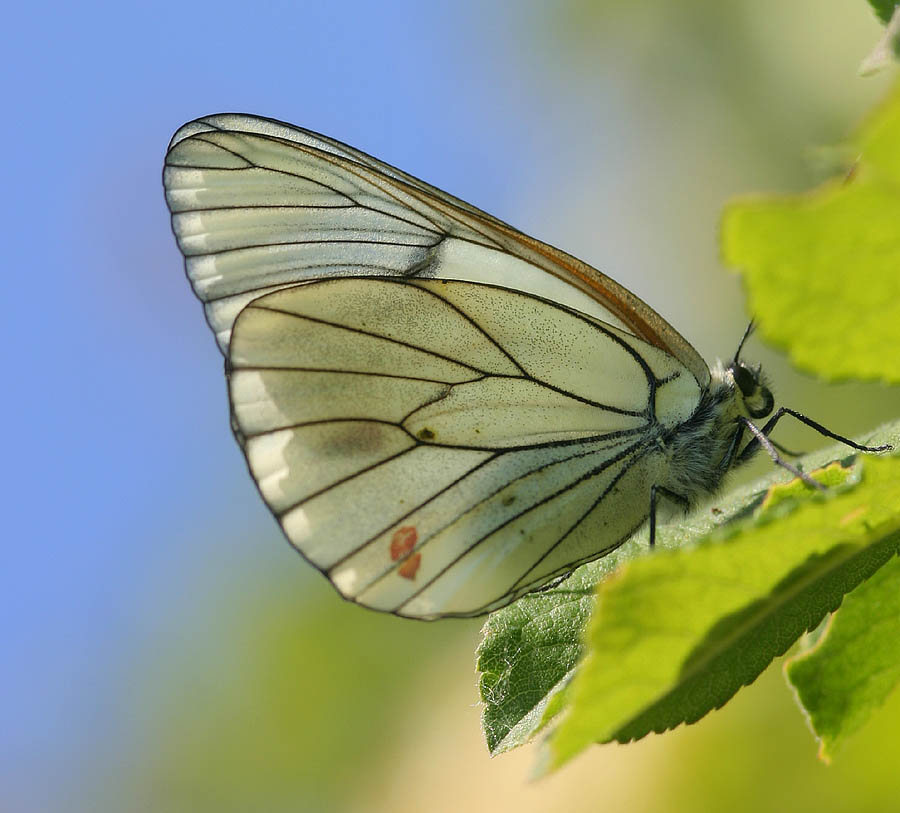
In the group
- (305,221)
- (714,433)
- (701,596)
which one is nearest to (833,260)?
(701,596)

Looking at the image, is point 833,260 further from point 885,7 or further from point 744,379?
point 744,379

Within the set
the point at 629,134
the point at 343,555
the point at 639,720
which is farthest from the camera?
the point at 629,134

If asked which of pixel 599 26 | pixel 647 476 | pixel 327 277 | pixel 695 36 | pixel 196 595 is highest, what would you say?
pixel 599 26

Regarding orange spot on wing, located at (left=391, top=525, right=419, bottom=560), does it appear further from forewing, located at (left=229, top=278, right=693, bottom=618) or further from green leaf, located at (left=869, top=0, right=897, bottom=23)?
green leaf, located at (left=869, top=0, right=897, bottom=23)

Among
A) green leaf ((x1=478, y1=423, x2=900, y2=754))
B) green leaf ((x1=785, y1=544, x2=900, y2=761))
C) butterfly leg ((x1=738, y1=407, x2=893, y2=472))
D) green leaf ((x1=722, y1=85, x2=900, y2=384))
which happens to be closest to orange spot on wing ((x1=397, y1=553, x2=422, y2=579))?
green leaf ((x1=478, y1=423, x2=900, y2=754))

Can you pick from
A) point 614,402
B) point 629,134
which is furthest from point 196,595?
point 614,402

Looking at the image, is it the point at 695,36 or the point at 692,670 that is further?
the point at 695,36

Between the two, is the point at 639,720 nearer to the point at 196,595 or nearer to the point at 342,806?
the point at 342,806

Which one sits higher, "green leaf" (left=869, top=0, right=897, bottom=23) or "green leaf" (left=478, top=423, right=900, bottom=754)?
"green leaf" (left=869, top=0, right=897, bottom=23)
